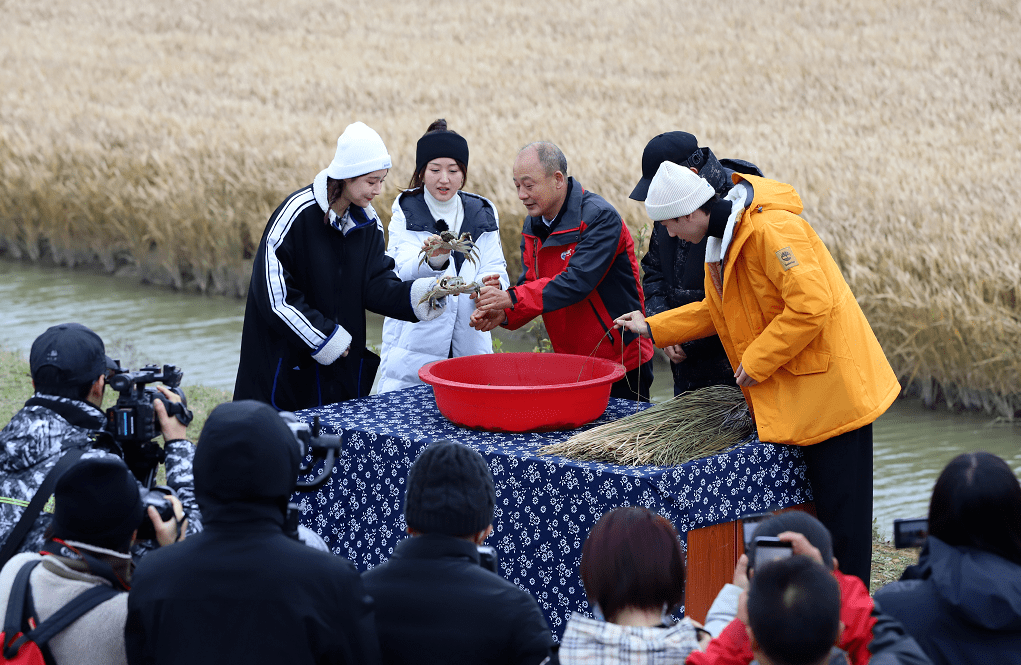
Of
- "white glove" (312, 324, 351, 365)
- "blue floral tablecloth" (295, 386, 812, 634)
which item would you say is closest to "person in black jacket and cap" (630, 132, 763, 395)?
"blue floral tablecloth" (295, 386, 812, 634)

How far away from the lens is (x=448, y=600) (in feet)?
7.75

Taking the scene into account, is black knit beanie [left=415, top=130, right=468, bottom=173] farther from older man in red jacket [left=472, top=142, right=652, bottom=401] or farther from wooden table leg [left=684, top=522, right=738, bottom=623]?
wooden table leg [left=684, top=522, right=738, bottom=623]

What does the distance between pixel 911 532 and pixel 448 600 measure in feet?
3.46

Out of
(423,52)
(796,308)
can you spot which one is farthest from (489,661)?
(423,52)

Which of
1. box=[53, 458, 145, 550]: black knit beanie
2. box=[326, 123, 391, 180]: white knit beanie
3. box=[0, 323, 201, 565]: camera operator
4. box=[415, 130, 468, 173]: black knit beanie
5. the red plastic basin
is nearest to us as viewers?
box=[53, 458, 145, 550]: black knit beanie

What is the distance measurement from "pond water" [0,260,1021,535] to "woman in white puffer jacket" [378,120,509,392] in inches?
98.5

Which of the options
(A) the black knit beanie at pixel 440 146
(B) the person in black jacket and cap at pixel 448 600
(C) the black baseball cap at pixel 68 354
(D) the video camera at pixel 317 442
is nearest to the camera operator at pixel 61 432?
(C) the black baseball cap at pixel 68 354

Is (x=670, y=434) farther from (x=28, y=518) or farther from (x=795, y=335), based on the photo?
(x=28, y=518)

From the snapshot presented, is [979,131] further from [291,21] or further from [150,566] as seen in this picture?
[291,21]

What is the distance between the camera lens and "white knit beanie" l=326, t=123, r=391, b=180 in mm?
4456

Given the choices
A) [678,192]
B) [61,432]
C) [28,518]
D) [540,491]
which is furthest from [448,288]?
[28,518]

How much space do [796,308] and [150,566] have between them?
2.15m

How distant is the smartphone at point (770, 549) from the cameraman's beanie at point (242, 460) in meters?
1.01

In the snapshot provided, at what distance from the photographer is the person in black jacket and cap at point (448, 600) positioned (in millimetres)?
2344
